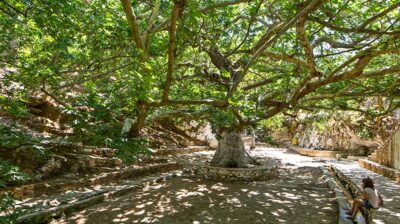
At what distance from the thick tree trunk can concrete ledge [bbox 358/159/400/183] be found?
568cm

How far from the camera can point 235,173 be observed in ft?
39.5

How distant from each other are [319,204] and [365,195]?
2.65 meters

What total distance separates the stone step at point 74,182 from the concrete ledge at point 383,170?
31.4ft

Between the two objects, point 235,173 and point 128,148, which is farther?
point 235,173

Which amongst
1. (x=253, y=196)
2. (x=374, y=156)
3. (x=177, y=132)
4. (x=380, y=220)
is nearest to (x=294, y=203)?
(x=253, y=196)

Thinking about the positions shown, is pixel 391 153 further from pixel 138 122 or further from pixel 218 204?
pixel 138 122

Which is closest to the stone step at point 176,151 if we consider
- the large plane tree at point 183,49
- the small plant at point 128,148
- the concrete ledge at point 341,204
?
the large plane tree at point 183,49

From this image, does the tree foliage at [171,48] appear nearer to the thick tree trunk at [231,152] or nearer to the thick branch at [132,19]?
the thick branch at [132,19]

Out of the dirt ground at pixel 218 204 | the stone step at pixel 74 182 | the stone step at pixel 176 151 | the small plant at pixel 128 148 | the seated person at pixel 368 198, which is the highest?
the small plant at pixel 128 148

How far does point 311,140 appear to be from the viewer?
26.5 metres

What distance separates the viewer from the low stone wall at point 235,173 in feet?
39.6

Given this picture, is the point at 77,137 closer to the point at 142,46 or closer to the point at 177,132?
the point at 142,46

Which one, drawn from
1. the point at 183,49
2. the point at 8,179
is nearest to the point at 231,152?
the point at 183,49

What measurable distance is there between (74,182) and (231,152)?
21.6 ft
